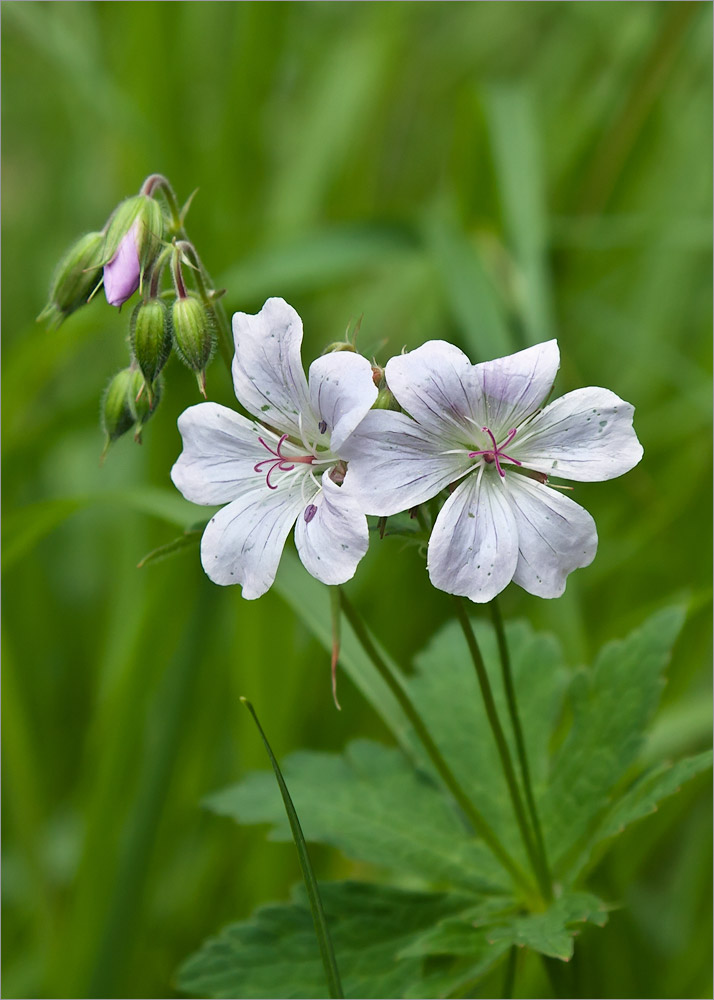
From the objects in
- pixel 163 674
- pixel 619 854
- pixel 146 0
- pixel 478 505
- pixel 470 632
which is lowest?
pixel 619 854

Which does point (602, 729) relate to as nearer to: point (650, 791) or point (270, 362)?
point (650, 791)

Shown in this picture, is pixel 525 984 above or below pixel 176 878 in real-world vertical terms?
below

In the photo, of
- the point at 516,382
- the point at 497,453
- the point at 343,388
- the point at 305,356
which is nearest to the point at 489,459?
the point at 497,453

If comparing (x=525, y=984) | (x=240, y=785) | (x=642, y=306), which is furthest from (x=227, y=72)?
(x=525, y=984)

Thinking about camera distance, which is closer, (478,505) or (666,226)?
(478,505)

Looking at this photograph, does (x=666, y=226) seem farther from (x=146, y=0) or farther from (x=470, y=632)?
(x=470, y=632)
